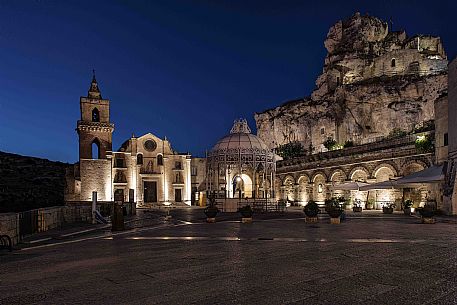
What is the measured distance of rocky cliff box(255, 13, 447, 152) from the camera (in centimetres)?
5166

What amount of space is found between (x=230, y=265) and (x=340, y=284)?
7.84 feet

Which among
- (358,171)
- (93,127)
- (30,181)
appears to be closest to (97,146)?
(93,127)

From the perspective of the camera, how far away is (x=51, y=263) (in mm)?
7844

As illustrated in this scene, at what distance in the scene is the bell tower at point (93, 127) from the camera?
160ft

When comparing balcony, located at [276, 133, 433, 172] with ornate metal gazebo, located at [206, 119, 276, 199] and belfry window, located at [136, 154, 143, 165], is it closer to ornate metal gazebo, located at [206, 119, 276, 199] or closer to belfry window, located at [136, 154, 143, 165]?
ornate metal gazebo, located at [206, 119, 276, 199]

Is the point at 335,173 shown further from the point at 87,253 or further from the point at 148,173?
the point at 87,253

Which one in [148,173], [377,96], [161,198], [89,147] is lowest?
[161,198]

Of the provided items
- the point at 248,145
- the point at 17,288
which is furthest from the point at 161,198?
the point at 17,288

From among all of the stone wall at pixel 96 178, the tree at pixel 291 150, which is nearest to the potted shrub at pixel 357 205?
the tree at pixel 291 150

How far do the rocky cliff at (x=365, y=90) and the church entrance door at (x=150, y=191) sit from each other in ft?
89.2

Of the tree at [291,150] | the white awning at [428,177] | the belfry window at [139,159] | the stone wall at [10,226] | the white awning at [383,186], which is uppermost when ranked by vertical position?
the tree at [291,150]

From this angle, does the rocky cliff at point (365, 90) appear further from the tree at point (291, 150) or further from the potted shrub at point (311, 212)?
the potted shrub at point (311, 212)

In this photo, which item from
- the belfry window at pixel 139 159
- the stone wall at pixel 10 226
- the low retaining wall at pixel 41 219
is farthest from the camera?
the belfry window at pixel 139 159

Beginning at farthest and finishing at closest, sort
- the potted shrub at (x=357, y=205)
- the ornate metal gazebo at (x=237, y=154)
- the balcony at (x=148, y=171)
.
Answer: the balcony at (x=148, y=171) < the ornate metal gazebo at (x=237, y=154) < the potted shrub at (x=357, y=205)
